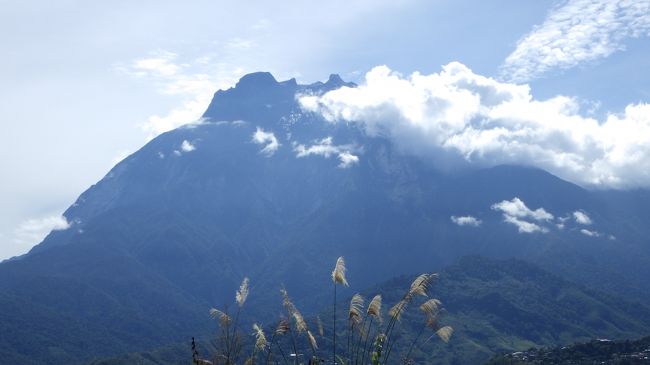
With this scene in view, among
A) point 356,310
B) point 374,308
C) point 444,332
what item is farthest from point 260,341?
point 444,332

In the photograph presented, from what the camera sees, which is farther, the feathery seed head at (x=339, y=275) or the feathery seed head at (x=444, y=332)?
the feathery seed head at (x=339, y=275)

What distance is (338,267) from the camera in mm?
18797

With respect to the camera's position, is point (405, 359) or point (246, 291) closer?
point (246, 291)

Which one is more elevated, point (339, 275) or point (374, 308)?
point (339, 275)

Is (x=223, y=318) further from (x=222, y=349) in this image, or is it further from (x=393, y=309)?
(x=393, y=309)

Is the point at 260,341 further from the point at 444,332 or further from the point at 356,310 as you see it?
the point at 444,332

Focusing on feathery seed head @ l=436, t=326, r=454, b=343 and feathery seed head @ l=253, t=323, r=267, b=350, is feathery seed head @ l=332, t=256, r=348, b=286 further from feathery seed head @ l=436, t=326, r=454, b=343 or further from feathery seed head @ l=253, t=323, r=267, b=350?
feathery seed head @ l=436, t=326, r=454, b=343

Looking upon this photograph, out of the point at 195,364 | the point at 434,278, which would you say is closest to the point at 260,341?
the point at 195,364

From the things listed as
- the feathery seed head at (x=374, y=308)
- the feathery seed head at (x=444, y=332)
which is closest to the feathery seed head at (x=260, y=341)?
the feathery seed head at (x=374, y=308)

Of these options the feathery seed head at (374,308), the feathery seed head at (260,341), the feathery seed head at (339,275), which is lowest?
the feathery seed head at (260,341)

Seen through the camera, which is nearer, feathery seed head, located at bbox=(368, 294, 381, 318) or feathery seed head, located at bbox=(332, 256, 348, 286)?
feathery seed head, located at bbox=(368, 294, 381, 318)

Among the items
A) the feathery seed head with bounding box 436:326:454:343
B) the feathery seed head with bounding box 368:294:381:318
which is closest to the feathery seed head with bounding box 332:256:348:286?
the feathery seed head with bounding box 368:294:381:318

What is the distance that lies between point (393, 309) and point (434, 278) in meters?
1.56

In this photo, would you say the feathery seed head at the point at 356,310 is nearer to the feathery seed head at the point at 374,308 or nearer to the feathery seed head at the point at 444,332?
the feathery seed head at the point at 374,308
